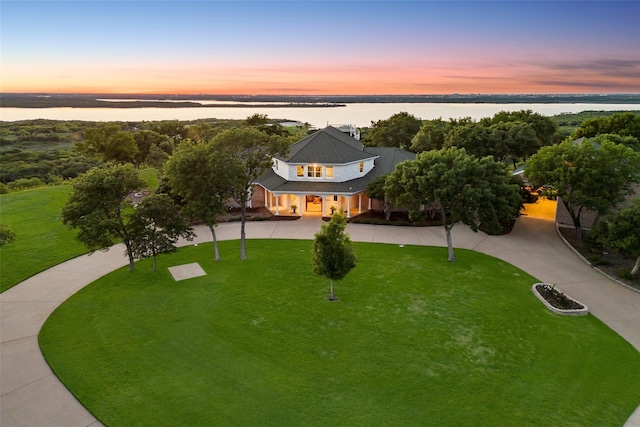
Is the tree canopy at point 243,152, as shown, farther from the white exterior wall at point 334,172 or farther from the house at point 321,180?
the white exterior wall at point 334,172

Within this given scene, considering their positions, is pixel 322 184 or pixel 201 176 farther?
pixel 322 184

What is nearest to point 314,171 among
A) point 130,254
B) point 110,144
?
point 130,254

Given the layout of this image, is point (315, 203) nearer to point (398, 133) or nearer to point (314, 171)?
point (314, 171)

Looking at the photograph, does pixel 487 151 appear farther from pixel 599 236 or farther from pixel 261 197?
pixel 261 197

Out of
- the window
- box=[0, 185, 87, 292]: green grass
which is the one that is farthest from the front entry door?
box=[0, 185, 87, 292]: green grass

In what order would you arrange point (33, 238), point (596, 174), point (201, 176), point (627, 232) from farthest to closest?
1. point (33, 238)
2. point (596, 174)
3. point (201, 176)
4. point (627, 232)
